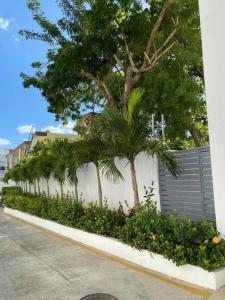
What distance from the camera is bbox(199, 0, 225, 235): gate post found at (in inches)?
217

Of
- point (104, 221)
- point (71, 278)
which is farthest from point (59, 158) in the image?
point (71, 278)

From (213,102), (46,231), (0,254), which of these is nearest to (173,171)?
(213,102)

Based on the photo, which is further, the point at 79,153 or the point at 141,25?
the point at 141,25

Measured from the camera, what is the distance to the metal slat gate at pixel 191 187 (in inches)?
261

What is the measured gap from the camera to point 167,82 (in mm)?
12219

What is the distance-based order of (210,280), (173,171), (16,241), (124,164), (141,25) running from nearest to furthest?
1. (210,280)
2. (173,171)
3. (124,164)
4. (16,241)
5. (141,25)

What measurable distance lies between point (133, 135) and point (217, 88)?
2.22 meters

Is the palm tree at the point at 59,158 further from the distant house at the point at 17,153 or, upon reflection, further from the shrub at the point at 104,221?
the distant house at the point at 17,153

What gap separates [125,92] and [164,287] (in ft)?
25.6

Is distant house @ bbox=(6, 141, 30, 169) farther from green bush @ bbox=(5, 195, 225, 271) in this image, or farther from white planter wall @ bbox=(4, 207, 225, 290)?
green bush @ bbox=(5, 195, 225, 271)

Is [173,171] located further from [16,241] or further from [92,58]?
[92,58]

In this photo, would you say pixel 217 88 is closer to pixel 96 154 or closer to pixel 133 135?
pixel 133 135

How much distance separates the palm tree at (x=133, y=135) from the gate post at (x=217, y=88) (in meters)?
1.65

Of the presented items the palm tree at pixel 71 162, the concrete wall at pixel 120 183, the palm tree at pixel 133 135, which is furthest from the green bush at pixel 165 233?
the palm tree at pixel 71 162
